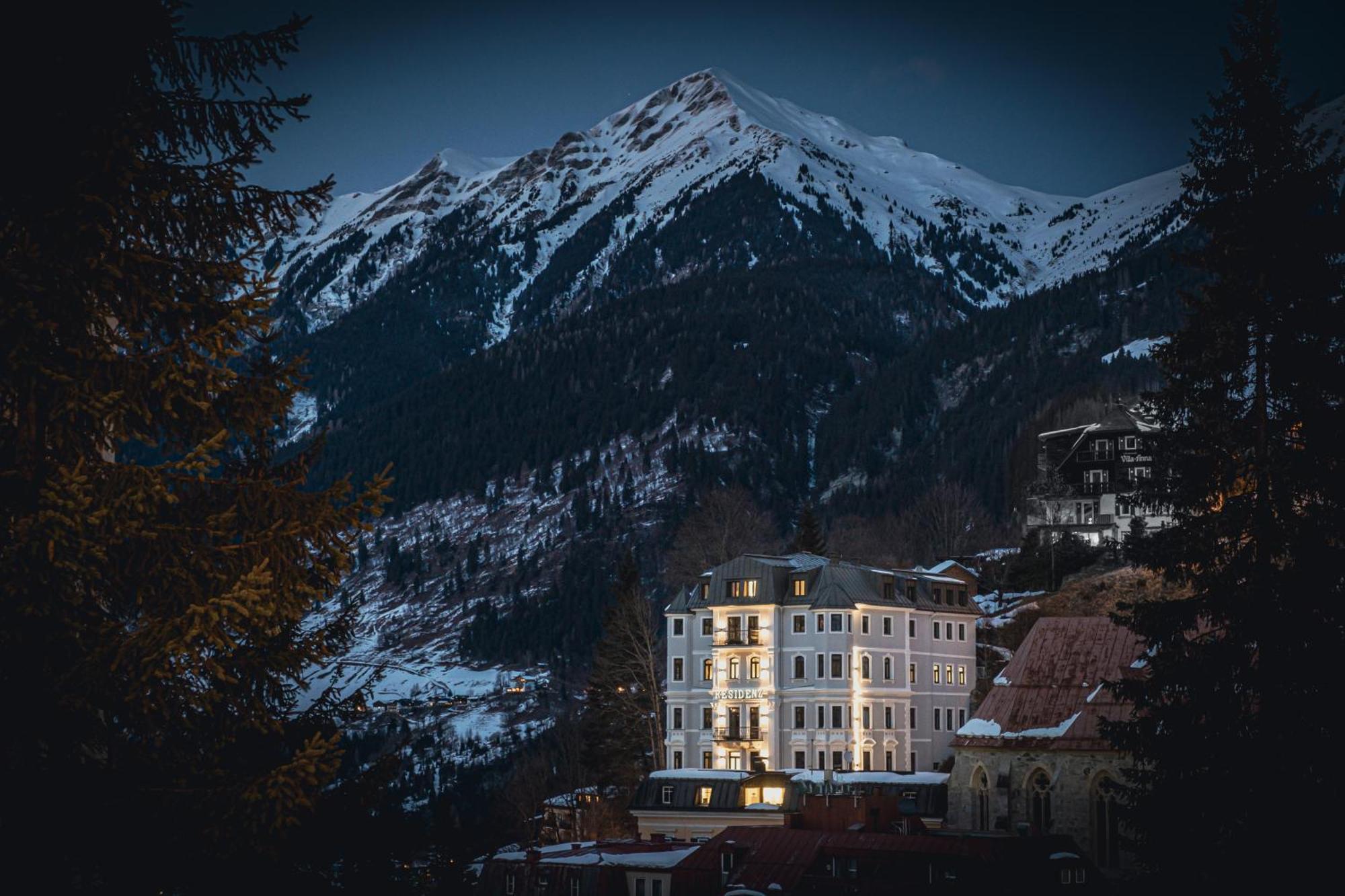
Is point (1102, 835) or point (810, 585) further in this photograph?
point (810, 585)

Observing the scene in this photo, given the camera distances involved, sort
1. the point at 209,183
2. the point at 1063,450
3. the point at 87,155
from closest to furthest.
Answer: the point at 87,155
the point at 209,183
the point at 1063,450

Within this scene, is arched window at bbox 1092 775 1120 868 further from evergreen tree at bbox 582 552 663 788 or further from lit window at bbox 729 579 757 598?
evergreen tree at bbox 582 552 663 788

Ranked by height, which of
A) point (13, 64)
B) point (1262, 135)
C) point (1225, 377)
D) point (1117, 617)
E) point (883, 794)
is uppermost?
point (1262, 135)

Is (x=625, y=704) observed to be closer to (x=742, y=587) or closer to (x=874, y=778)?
(x=742, y=587)

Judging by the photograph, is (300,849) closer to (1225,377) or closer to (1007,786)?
(1225,377)

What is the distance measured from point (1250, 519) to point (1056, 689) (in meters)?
42.3

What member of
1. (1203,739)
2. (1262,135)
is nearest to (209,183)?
(1203,739)

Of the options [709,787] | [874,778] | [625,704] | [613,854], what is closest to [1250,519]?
[613,854]

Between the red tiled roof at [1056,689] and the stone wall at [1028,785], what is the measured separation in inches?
26.9

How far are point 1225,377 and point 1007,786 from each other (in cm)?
4159

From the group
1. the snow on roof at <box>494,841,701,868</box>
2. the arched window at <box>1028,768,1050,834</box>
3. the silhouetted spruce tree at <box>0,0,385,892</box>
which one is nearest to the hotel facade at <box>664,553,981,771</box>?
the snow on roof at <box>494,841,701,868</box>

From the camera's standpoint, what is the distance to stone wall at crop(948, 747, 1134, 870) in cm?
6775

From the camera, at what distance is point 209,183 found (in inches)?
533

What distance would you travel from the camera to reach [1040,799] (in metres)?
69.7
